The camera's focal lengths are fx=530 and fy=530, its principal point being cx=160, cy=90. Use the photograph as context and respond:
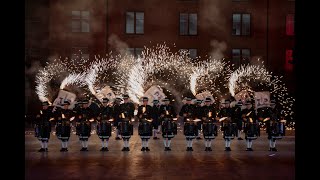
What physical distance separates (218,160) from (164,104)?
5.39 metres

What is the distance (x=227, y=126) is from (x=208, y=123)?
707 millimetres

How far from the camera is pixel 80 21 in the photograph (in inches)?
1560

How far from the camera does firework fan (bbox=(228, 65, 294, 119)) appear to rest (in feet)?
105

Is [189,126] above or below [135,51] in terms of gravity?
below

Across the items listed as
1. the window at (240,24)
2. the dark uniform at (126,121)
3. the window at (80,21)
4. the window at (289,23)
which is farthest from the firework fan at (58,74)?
the window at (289,23)

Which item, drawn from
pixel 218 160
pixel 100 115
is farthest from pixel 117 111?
pixel 218 160

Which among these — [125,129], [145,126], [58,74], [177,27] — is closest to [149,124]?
[145,126]

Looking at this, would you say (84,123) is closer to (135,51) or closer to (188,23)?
(135,51)

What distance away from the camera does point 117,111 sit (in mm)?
→ 20531

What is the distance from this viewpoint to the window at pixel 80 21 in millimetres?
39625

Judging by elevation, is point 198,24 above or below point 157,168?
above

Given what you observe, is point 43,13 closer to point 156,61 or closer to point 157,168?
point 156,61

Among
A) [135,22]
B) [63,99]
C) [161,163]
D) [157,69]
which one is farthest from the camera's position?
[135,22]

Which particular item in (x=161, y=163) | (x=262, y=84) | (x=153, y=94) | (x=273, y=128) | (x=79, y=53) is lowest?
(x=161, y=163)
